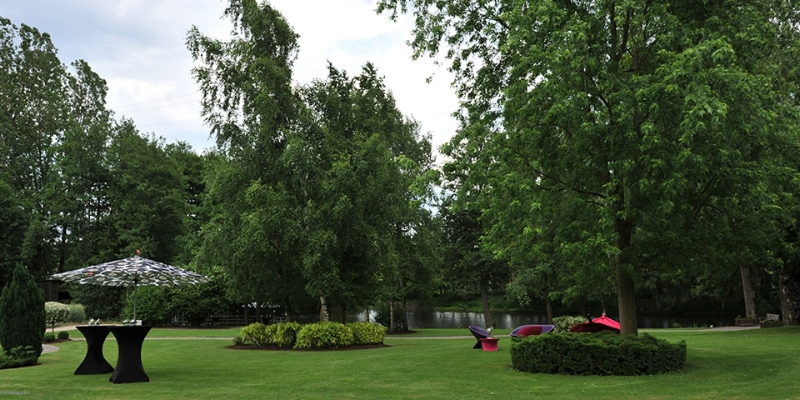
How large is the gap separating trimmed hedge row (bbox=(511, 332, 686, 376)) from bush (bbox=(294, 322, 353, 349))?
31.3ft

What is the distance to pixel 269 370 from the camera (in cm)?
1373

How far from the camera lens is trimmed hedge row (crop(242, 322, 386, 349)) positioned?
20391mm

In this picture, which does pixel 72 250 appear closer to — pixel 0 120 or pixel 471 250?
pixel 0 120

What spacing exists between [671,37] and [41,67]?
50502mm

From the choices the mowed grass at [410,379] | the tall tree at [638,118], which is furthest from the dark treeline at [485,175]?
the mowed grass at [410,379]

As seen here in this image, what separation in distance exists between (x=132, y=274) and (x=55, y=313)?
22115 millimetres

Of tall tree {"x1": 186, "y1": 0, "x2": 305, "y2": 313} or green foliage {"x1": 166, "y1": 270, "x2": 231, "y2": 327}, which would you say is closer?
tall tree {"x1": 186, "y1": 0, "x2": 305, "y2": 313}

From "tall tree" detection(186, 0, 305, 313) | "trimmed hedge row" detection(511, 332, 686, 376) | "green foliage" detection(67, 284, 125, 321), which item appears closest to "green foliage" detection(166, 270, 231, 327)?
"green foliage" detection(67, 284, 125, 321)

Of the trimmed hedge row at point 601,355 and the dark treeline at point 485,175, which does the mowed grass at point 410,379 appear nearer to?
the trimmed hedge row at point 601,355

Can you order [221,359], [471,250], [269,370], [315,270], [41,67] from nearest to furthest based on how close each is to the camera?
[269,370], [221,359], [315,270], [471,250], [41,67]

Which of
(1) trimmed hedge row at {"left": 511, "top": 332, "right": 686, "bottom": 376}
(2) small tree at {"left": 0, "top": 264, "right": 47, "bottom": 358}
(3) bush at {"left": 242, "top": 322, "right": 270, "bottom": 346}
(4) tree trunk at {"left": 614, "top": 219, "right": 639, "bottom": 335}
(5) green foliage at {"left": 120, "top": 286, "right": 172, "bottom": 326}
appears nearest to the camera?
Answer: (1) trimmed hedge row at {"left": 511, "top": 332, "right": 686, "bottom": 376}

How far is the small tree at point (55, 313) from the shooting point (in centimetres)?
3066

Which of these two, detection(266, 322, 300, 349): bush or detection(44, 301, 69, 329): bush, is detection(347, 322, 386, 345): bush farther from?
detection(44, 301, 69, 329): bush

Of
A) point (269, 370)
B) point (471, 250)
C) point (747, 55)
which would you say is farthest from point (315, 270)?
point (471, 250)
